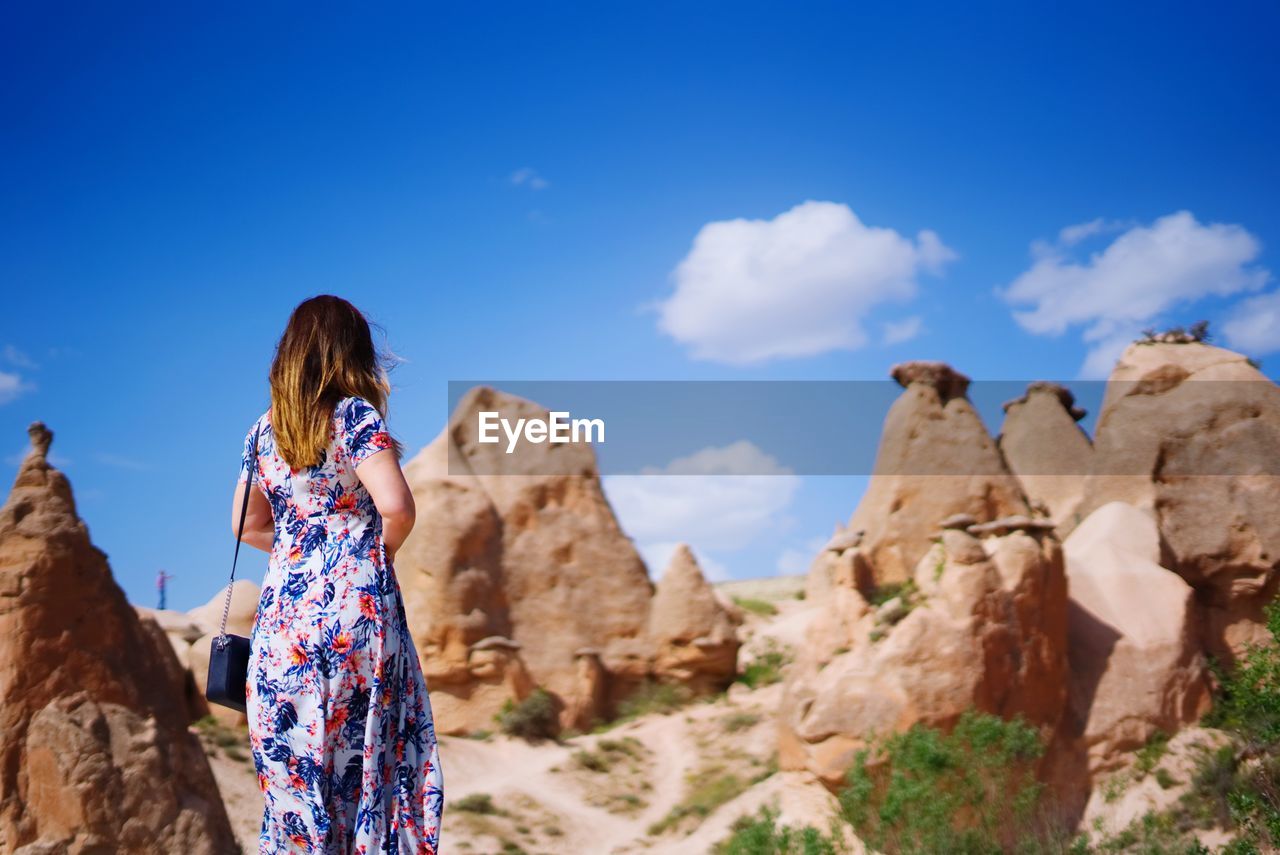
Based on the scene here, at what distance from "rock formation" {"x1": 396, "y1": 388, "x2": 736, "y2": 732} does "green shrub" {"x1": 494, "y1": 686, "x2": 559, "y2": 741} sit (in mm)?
192

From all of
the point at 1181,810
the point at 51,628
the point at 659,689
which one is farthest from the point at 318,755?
the point at 659,689

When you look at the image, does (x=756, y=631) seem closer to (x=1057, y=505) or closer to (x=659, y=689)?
(x=659, y=689)

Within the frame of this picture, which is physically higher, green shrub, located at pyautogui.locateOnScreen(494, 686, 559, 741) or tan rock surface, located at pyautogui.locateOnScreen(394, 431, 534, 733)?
tan rock surface, located at pyautogui.locateOnScreen(394, 431, 534, 733)

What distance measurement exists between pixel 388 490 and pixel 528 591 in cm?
1445

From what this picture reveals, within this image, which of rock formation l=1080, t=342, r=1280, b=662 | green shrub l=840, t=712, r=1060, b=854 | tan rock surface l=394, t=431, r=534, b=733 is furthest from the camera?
tan rock surface l=394, t=431, r=534, b=733

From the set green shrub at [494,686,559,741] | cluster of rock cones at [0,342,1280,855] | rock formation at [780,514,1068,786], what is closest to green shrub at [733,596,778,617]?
cluster of rock cones at [0,342,1280,855]

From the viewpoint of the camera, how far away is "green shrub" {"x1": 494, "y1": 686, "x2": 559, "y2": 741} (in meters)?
15.4

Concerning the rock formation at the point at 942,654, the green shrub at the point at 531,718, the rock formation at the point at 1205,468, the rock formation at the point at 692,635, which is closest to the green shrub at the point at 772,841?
the rock formation at the point at 942,654

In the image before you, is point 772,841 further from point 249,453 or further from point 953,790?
point 249,453

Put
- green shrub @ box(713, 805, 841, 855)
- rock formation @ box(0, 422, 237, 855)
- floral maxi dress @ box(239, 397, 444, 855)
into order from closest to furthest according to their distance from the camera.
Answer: floral maxi dress @ box(239, 397, 444, 855) → rock formation @ box(0, 422, 237, 855) → green shrub @ box(713, 805, 841, 855)

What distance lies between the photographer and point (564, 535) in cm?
1761

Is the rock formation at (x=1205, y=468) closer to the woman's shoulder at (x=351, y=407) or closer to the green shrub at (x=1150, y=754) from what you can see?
the green shrub at (x=1150, y=754)

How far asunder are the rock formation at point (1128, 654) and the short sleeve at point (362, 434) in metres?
9.70

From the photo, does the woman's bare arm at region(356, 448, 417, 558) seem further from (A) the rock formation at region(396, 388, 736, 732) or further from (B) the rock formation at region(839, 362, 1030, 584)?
(B) the rock formation at region(839, 362, 1030, 584)
